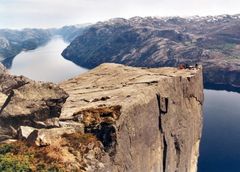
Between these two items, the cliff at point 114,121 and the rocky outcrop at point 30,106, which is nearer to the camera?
the cliff at point 114,121

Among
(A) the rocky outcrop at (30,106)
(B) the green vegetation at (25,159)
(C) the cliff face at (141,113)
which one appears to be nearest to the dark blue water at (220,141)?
(C) the cliff face at (141,113)

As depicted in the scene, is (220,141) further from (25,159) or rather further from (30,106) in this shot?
(25,159)

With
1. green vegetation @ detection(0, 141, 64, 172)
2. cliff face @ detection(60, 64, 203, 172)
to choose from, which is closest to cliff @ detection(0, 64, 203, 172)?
cliff face @ detection(60, 64, 203, 172)

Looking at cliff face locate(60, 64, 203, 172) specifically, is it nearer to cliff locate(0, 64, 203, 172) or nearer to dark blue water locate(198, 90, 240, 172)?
cliff locate(0, 64, 203, 172)

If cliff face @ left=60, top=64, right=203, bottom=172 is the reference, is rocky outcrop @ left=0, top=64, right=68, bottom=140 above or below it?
above

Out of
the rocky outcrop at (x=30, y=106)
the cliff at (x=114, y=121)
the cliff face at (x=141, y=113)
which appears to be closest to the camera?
the cliff at (x=114, y=121)

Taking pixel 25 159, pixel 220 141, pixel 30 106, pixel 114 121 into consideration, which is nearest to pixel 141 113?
pixel 114 121

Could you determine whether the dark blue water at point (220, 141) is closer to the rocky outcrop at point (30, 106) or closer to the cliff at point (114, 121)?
the cliff at point (114, 121)
